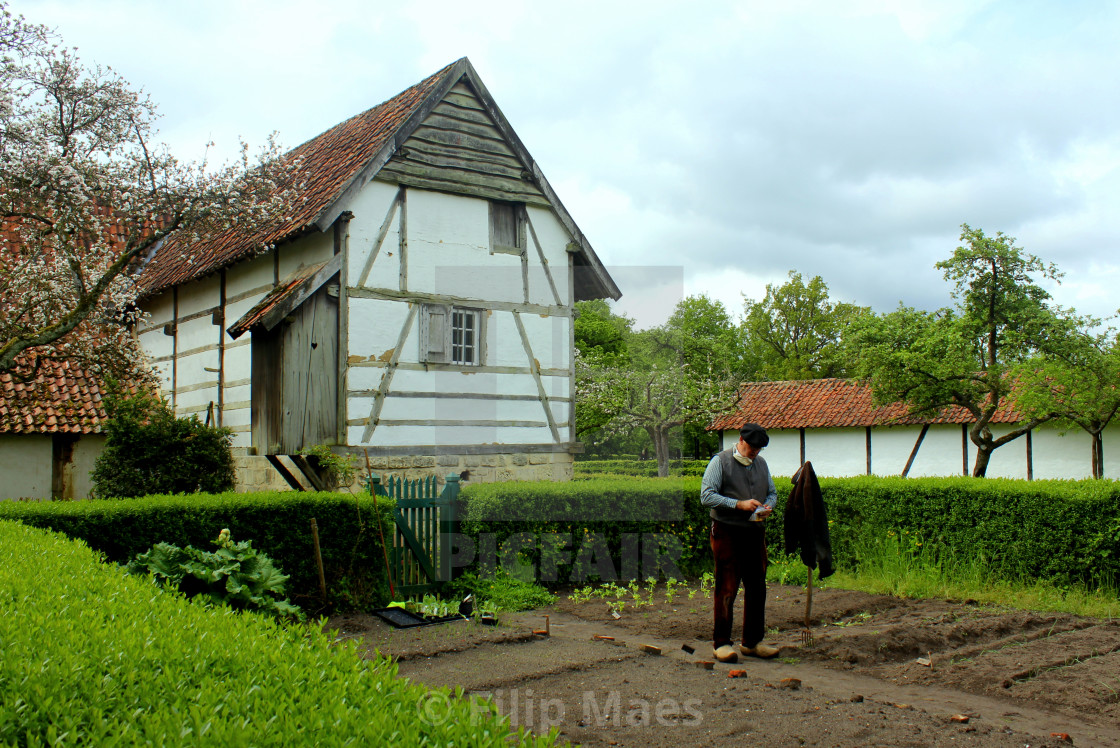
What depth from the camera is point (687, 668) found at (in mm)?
6074

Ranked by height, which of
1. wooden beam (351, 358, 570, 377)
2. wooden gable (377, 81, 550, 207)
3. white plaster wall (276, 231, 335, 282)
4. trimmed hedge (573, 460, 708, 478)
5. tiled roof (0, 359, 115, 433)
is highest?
wooden gable (377, 81, 550, 207)

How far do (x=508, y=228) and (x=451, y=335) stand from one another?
7.46 feet

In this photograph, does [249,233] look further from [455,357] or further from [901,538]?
[901,538]

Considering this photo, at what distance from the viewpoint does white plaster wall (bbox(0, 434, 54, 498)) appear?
14883 mm

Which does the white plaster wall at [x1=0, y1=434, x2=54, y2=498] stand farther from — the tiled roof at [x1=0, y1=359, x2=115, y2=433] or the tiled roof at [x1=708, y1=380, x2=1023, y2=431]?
the tiled roof at [x1=708, y1=380, x2=1023, y2=431]

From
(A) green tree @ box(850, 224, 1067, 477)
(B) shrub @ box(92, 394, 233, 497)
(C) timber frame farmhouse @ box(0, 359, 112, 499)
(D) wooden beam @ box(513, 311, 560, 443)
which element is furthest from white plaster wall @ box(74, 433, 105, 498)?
(A) green tree @ box(850, 224, 1067, 477)

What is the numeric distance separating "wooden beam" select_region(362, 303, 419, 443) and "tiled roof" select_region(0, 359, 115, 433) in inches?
207

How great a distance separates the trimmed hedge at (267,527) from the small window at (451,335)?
4.59 meters

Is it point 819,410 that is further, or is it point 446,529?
point 819,410

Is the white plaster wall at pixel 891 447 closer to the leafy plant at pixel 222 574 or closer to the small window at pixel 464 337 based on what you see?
the small window at pixel 464 337

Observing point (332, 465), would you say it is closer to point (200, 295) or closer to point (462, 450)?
point (462, 450)

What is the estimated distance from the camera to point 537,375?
565 inches

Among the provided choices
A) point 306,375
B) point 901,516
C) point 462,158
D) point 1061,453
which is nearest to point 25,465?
point 306,375

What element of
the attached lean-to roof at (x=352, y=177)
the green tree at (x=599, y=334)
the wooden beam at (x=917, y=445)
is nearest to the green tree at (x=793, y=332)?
the green tree at (x=599, y=334)
